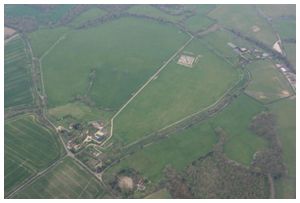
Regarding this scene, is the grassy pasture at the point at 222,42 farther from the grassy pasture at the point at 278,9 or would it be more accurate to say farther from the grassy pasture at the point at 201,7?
the grassy pasture at the point at 278,9

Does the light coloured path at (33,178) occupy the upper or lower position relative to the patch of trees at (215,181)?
upper

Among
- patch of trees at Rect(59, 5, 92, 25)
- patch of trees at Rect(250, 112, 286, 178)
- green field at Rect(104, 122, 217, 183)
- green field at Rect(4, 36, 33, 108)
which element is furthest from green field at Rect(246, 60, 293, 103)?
green field at Rect(4, 36, 33, 108)

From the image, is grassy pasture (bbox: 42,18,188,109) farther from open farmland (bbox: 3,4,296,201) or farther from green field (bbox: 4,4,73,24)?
green field (bbox: 4,4,73,24)

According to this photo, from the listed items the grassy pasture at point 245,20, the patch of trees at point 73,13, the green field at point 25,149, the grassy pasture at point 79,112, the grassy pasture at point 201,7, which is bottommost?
the green field at point 25,149

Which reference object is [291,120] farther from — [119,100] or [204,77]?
[119,100]

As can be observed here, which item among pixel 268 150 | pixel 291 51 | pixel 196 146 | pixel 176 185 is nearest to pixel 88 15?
pixel 196 146

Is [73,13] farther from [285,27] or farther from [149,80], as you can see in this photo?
[285,27]

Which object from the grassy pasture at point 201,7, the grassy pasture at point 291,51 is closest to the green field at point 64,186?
the grassy pasture at point 291,51
